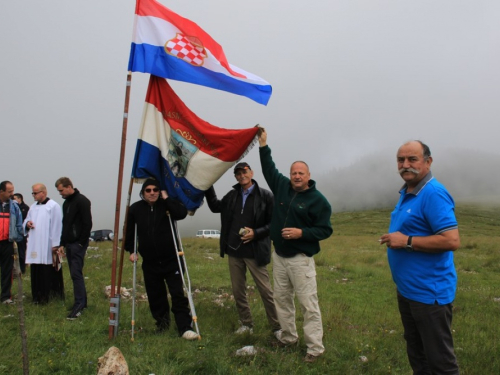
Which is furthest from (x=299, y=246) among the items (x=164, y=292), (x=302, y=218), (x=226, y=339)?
(x=164, y=292)

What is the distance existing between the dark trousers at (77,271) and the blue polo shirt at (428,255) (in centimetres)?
674

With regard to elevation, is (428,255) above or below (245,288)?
above

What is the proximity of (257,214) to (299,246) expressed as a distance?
1372mm

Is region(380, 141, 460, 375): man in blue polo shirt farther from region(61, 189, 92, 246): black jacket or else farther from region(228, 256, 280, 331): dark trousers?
region(61, 189, 92, 246): black jacket

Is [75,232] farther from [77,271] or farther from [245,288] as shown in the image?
[245,288]

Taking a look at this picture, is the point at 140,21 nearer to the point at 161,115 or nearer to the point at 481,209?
the point at 161,115

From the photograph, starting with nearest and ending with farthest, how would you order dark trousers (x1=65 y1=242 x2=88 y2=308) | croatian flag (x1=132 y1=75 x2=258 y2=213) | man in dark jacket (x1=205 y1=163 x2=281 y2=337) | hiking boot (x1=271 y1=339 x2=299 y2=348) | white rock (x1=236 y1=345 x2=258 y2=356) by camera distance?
white rock (x1=236 y1=345 x2=258 y2=356), hiking boot (x1=271 y1=339 x2=299 y2=348), man in dark jacket (x1=205 y1=163 x2=281 y2=337), croatian flag (x1=132 y1=75 x2=258 y2=213), dark trousers (x1=65 y1=242 x2=88 y2=308)

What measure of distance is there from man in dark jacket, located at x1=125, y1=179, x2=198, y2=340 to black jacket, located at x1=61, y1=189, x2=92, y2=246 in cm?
194

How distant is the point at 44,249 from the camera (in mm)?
9562

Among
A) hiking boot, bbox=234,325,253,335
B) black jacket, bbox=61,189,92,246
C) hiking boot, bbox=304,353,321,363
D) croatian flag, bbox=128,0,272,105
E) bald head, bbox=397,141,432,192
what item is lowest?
hiking boot, bbox=234,325,253,335

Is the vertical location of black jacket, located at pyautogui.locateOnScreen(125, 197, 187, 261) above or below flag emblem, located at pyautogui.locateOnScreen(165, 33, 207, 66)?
below

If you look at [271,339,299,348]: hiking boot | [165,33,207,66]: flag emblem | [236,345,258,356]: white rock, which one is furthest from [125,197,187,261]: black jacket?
[165,33,207,66]: flag emblem

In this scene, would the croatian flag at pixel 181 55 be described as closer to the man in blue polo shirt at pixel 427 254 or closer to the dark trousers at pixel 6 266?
the man in blue polo shirt at pixel 427 254

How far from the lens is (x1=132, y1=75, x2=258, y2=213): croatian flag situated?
7.39m
